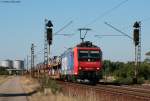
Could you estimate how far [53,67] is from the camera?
3115 inches

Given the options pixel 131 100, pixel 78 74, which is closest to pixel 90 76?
pixel 78 74

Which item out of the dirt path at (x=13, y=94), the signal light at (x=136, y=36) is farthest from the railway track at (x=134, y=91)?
the signal light at (x=136, y=36)

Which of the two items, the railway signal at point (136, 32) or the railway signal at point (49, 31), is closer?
the railway signal at point (136, 32)

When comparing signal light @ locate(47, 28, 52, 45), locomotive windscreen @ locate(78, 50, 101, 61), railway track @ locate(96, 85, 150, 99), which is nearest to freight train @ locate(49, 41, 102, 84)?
locomotive windscreen @ locate(78, 50, 101, 61)

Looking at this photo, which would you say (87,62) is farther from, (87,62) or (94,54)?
(94,54)

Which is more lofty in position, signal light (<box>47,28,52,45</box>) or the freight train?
signal light (<box>47,28,52,45</box>)

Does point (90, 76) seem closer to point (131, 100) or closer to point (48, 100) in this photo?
point (48, 100)

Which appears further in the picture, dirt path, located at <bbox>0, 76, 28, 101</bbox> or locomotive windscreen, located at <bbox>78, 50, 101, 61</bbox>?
locomotive windscreen, located at <bbox>78, 50, 101, 61</bbox>

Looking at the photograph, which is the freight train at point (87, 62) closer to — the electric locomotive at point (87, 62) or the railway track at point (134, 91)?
the electric locomotive at point (87, 62)

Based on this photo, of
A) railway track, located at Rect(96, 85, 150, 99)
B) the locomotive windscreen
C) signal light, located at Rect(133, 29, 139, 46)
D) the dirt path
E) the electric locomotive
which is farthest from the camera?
signal light, located at Rect(133, 29, 139, 46)

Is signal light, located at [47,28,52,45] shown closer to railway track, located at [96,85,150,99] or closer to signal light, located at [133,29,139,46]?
signal light, located at [133,29,139,46]

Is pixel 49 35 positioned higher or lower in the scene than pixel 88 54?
higher

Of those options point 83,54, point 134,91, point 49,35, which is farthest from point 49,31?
point 134,91

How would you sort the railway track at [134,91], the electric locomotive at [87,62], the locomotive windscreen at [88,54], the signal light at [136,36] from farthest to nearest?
the signal light at [136,36]
the locomotive windscreen at [88,54]
the electric locomotive at [87,62]
the railway track at [134,91]
